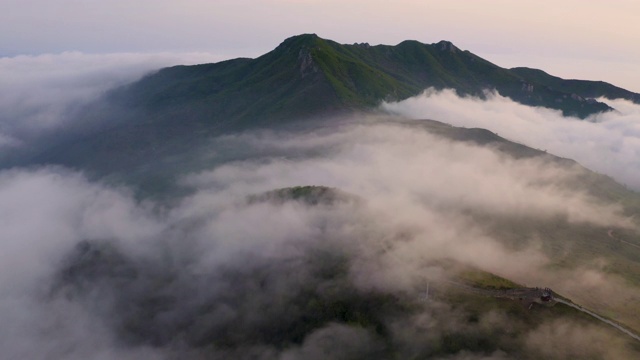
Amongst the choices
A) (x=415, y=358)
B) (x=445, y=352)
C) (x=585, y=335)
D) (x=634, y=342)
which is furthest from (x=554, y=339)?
(x=415, y=358)

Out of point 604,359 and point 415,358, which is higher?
point 604,359

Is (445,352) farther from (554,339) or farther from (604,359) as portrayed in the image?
(604,359)

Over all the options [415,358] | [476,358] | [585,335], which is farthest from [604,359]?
[415,358]

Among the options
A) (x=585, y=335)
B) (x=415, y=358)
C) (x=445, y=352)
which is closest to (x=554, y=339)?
(x=585, y=335)

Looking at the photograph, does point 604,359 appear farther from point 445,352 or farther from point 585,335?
point 445,352

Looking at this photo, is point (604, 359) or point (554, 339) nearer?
point (604, 359)

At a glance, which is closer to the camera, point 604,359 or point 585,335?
point 604,359

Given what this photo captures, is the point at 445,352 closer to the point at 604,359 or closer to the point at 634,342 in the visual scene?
the point at 604,359

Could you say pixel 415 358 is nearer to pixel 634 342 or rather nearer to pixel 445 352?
pixel 445 352
